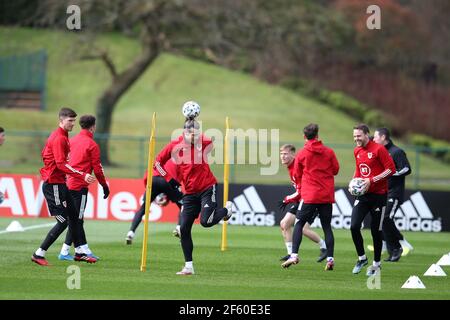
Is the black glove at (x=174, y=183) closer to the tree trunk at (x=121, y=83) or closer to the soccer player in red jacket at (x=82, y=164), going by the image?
the soccer player in red jacket at (x=82, y=164)

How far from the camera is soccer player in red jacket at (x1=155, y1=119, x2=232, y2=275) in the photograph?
13.4m

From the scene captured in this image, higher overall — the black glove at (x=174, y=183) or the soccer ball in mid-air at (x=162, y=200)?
the black glove at (x=174, y=183)

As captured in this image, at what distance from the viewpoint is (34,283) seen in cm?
1238

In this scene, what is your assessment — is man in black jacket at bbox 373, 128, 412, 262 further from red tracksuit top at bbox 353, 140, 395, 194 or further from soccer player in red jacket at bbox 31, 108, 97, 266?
soccer player in red jacket at bbox 31, 108, 97, 266

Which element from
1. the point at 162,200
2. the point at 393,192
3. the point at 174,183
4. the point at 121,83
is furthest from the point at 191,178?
the point at 121,83

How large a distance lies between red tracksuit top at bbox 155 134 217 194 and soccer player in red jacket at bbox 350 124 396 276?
2215 mm

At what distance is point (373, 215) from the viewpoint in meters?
14.1

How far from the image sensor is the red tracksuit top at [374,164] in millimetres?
13945

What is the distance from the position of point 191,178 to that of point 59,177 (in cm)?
215

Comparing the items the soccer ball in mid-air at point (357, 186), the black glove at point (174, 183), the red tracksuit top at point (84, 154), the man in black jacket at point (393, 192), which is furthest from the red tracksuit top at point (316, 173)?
the black glove at point (174, 183)

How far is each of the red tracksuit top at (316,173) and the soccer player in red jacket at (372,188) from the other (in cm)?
50

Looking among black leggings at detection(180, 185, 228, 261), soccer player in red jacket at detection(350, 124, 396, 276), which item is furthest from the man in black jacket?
black leggings at detection(180, 185, 228, 261)

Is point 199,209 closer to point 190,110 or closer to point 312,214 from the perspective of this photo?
point 190,110
